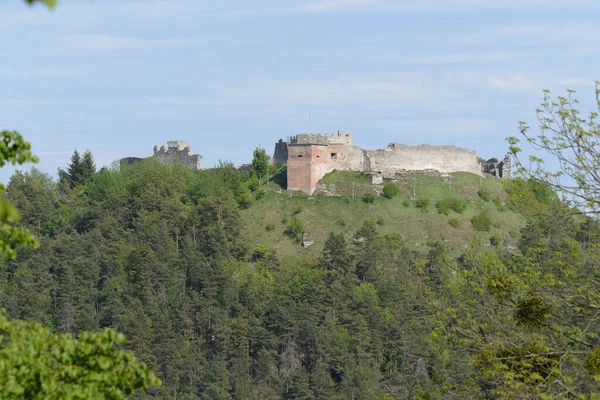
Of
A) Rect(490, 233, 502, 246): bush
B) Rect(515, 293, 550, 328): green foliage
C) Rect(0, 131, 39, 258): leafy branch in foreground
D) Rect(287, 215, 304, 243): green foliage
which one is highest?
Rect(287, 215, 304, 243): green foliage

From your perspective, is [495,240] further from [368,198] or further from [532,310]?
[532,310]

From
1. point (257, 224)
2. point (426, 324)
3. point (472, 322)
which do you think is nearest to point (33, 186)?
point (257, 224)

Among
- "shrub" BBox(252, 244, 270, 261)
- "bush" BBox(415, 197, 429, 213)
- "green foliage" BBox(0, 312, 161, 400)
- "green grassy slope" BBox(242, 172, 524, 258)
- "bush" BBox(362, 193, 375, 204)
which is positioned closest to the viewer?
"green foliage" BBox(0, 312, 161, 400)

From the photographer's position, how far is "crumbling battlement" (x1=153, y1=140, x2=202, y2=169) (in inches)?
3047

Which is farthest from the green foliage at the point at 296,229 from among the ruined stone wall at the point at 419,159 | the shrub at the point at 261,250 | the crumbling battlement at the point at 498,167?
the crumbling battlement at the point at 498,167

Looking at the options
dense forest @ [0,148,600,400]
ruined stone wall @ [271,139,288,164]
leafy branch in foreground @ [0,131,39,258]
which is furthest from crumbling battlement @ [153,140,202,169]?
leafy branch in foreground @ [0,131,39,258]

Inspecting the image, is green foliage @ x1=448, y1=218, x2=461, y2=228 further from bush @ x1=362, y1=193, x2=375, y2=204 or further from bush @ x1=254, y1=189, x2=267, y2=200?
bush @ x1=254, y1=189, x2=267, y2=200

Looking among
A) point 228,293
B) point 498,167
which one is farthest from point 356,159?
point 228,293

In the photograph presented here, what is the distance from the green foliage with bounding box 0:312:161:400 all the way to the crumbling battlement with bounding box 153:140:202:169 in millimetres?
66064

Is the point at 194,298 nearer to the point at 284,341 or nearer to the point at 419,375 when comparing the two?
the point at 284,341

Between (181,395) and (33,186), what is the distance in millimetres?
30713

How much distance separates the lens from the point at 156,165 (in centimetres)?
7438

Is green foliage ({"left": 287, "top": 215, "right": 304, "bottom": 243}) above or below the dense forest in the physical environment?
above

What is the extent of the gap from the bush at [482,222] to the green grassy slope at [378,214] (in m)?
0.33
